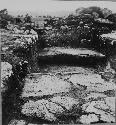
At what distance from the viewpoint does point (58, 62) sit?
5.91 feet

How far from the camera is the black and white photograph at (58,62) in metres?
1.65

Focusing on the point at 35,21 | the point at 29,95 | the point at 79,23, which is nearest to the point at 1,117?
the point at 29,95

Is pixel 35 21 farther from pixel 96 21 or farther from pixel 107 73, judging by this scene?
pixel 107 73

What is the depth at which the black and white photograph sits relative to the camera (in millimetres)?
1651

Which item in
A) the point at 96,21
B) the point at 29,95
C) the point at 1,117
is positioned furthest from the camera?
the point at 96,21

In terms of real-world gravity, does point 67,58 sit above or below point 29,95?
above

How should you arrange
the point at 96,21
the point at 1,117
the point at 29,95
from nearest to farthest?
1. the point at 1,117
2. the point at 29,95
3. the point at 96,21

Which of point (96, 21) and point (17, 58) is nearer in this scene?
point (17, 58)

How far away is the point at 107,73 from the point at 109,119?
321mm

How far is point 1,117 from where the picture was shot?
1.59 meters

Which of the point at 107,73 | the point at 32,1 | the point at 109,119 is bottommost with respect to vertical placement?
the point at 109,119

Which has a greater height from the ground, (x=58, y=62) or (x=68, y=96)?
(x=58, y=62)

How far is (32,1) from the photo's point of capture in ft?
5.55

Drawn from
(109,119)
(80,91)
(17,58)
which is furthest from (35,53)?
(109,119)
